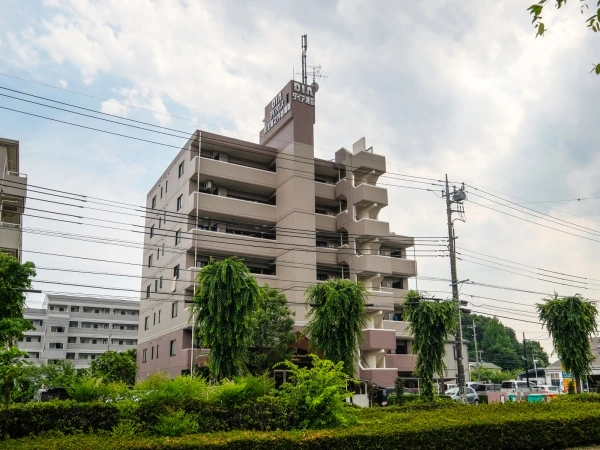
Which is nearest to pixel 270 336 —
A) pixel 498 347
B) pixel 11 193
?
pixel 11 193

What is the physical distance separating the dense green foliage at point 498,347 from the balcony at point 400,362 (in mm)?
69666

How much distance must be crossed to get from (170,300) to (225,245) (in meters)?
6.13

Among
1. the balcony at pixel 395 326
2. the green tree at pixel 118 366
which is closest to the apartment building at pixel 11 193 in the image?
the green tree at pixel 118 366

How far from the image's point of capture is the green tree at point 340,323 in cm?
2775

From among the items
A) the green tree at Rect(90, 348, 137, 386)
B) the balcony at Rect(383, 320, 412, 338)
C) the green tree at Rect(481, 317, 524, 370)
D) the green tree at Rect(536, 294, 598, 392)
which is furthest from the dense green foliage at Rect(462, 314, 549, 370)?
the green tree at Rect(536, 294, 598, 392)

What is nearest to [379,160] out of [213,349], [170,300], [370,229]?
[370,229]

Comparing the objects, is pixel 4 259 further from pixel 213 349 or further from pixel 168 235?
pixel 168 235

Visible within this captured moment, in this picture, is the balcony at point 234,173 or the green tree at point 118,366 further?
the green tree at point 118,366

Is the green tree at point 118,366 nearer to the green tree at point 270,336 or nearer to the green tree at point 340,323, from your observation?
the green tree at point 270,336

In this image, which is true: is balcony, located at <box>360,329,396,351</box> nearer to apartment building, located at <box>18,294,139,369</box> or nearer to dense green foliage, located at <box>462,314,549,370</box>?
apartment building, located at <box>18,294,139,369</box>

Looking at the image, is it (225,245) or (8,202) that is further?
(225,245)

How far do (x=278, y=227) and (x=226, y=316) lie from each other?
1803 centimetres

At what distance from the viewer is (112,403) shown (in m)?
13.6

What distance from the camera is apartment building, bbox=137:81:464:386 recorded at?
37500 mm
